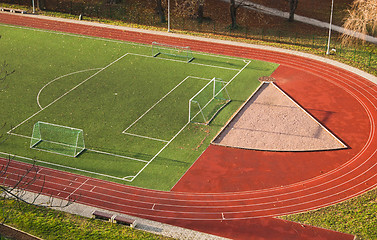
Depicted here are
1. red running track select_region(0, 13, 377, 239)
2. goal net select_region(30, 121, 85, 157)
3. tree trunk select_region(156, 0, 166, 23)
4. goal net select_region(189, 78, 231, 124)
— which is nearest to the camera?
red running track select_region(0, 13, 377, 239)

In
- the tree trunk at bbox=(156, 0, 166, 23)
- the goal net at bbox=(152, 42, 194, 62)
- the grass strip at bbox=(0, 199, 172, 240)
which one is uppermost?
the tree trunk at bbox=(156, 0, 166, 23)

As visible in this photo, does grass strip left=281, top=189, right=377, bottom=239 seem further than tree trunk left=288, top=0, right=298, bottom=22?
No

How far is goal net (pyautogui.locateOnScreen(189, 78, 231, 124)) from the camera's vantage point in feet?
134

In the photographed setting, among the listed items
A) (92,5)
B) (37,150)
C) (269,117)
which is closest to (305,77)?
(269,117)

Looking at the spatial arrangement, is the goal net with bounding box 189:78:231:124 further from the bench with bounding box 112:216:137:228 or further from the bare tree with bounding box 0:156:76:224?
the bench with bounding box 112:216:137:228

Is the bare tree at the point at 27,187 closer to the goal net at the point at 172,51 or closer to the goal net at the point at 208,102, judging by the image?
the goal net at the point at 208,102

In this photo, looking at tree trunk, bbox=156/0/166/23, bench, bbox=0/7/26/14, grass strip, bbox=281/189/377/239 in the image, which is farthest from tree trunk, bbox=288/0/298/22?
grass strip, bbox=281/189/377/239

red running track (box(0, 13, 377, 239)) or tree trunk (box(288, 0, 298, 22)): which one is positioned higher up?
tree trunk (box(288, 0, 298, 22))

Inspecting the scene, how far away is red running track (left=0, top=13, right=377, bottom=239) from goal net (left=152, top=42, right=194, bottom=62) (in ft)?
45.4

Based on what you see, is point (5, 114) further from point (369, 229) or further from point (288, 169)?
point (369, 229)

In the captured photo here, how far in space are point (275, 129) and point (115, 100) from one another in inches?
480

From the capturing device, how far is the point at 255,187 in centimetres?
3316

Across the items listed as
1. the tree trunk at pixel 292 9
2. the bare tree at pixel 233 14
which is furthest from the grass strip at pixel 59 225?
the tree trunk at pixel 292 9

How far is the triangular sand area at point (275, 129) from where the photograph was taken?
37438mm
